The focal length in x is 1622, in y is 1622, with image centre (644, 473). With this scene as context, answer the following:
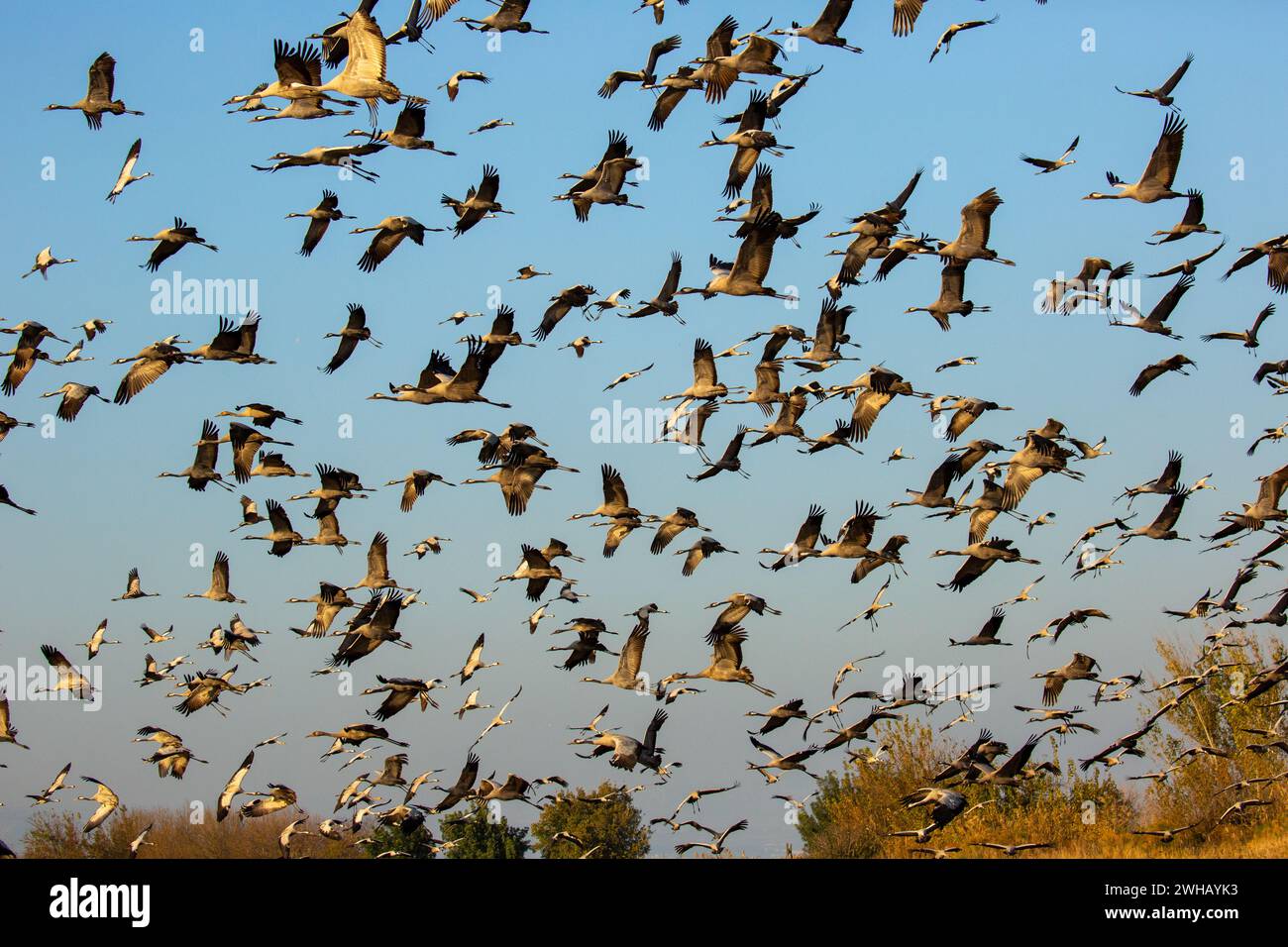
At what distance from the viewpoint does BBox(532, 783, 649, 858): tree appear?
72.3 meters

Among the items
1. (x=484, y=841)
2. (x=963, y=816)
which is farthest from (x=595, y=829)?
(x=963, y=816)

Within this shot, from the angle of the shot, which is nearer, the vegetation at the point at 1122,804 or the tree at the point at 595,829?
the vegetation at the point at 1122,804

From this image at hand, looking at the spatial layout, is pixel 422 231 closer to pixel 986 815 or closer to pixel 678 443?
pixel 678 443

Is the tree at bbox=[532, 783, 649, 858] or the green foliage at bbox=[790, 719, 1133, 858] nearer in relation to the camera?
the green foliage at bbox=[790, 719, 1133, 858]

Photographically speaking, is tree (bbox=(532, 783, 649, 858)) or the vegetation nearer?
the vegetation

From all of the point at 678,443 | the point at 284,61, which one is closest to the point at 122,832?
the point at 678,443

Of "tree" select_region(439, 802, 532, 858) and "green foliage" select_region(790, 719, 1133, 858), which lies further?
"tree" select_region(439, 802, 532, 858)

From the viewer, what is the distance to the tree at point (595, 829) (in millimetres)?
72269

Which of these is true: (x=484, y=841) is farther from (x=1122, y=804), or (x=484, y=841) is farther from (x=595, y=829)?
(x=1122, y=804)

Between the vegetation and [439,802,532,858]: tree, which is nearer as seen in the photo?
the vegetation

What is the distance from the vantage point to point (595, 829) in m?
73.1

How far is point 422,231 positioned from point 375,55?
553cm

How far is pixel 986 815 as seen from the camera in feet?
168
